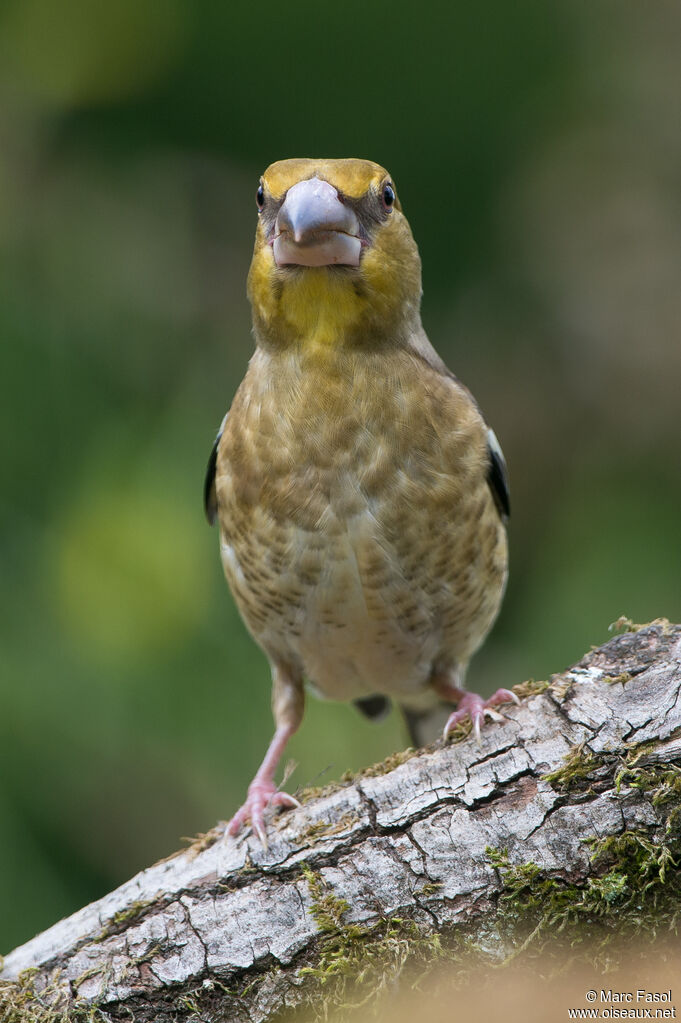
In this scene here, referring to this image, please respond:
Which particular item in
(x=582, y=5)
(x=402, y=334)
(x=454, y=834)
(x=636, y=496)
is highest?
(x=582, y=5)

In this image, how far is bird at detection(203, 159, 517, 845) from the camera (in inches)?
123

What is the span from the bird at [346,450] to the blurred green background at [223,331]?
998mm

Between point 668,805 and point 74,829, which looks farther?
point 74,829

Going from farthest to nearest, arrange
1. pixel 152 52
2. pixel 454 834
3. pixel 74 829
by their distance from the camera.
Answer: pixel 152 52 < pixel 74 829 < pixel 454 834

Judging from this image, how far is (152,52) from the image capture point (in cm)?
483

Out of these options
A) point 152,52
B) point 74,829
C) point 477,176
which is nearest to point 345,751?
point 74,829

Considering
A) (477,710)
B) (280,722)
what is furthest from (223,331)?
(477,710)

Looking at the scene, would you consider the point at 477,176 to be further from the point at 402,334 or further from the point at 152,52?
the point at 402,334

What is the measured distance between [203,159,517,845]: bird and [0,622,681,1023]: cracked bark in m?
0.23

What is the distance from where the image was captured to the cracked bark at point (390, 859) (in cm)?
254

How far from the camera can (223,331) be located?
16.5 feet

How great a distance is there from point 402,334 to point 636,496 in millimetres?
A: 1943

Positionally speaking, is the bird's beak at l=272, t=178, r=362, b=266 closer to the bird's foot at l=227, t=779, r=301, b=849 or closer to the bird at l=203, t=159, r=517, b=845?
the bird at l=203, t=159, r=517, b=845

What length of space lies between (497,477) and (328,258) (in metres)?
1.11
